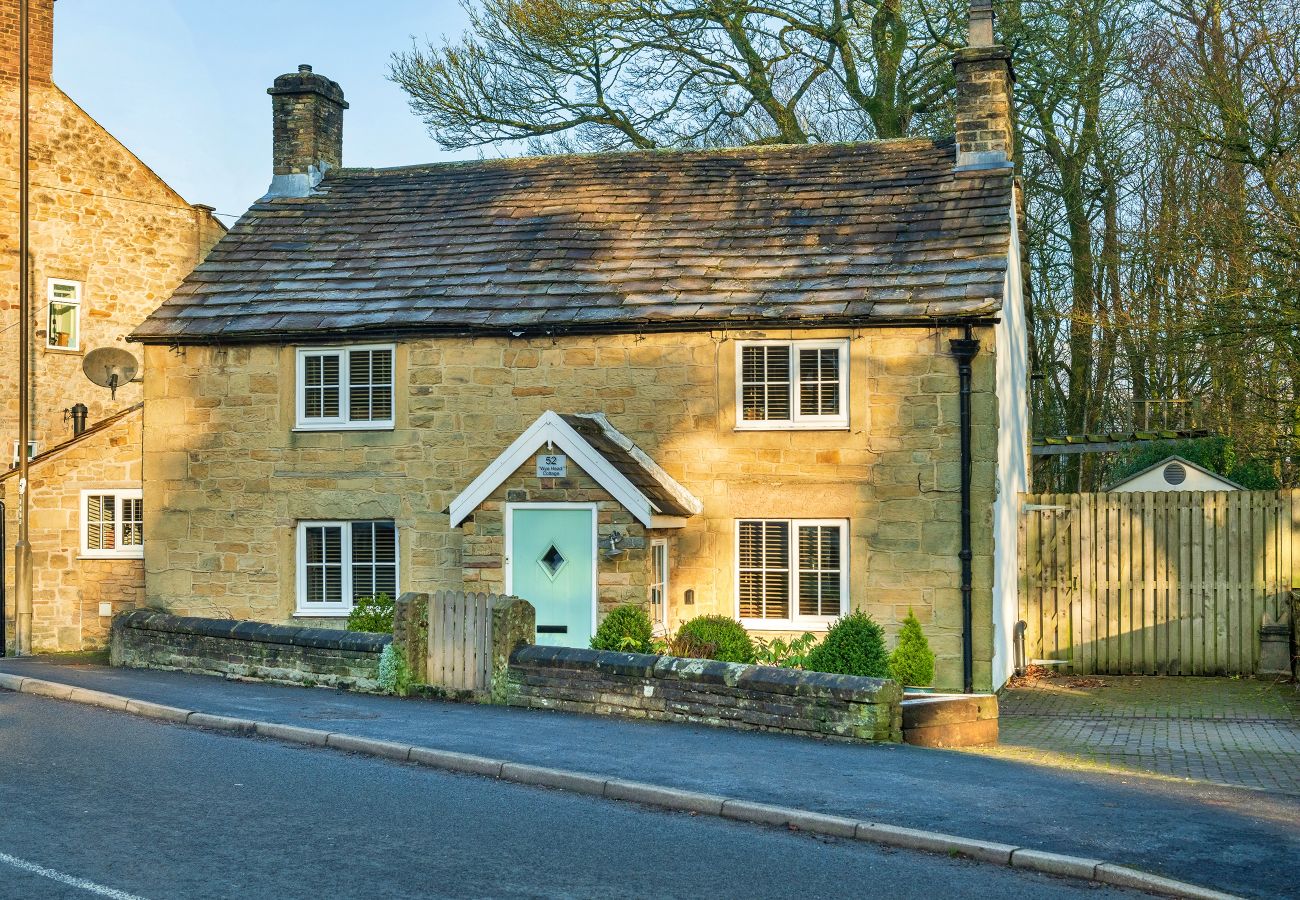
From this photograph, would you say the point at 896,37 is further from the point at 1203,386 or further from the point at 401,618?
the point at 401,618

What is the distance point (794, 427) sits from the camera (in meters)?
18.4

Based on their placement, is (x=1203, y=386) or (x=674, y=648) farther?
(x=1203, y=386)

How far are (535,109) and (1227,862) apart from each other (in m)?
26.2

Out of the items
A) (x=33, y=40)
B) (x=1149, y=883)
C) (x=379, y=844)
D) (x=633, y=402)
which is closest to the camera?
(x=1149, y=883)

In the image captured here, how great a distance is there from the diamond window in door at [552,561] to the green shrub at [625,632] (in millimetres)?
1631

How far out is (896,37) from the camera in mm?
29750

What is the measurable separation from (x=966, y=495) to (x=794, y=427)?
7.83ft

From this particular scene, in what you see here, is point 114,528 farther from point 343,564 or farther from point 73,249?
point 73,249

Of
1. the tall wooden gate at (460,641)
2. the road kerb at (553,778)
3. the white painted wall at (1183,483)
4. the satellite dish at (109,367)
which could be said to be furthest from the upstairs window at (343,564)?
the white painted wall at (1183,483)

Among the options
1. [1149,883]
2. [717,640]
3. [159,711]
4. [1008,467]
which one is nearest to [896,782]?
[1149,883]

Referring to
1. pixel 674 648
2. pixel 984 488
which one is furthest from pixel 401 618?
pixel 984 488

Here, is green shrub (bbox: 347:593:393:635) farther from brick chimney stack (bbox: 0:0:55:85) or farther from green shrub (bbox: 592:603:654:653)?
brick chimney stack (bbox: 0:0:55:85)

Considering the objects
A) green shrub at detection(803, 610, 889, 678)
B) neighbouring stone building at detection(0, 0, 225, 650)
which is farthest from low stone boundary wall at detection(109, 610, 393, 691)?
neighbouring stone building at detection(0, 0, 225, 650)

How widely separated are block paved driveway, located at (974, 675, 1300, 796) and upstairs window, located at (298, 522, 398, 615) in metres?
8.54
